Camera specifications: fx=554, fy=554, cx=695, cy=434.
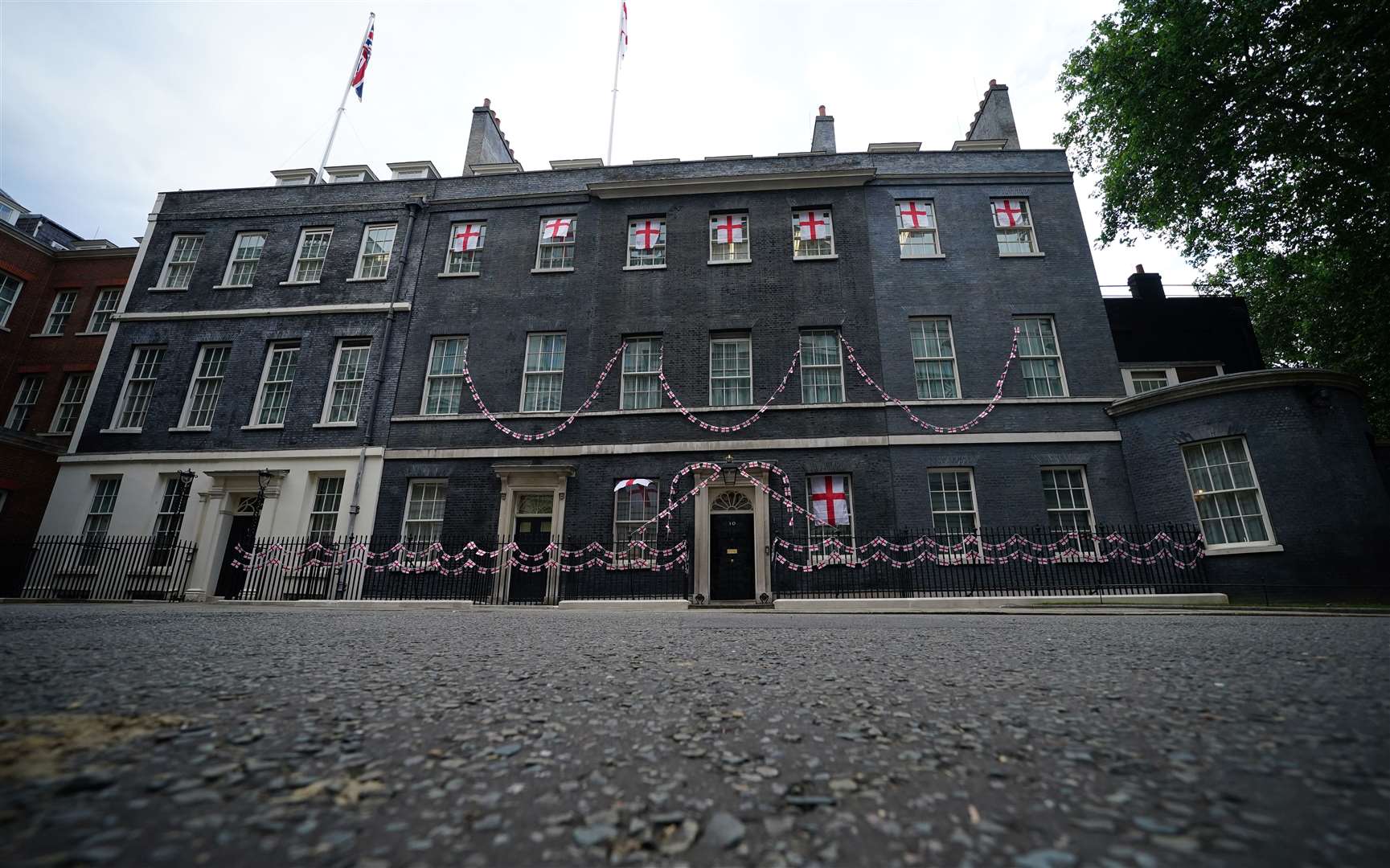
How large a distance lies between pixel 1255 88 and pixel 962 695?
1754 cm

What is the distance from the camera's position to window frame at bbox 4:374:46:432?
2078 centimetres

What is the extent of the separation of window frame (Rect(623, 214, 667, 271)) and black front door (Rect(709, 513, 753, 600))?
26.8 feet

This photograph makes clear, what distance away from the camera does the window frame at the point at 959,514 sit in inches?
539

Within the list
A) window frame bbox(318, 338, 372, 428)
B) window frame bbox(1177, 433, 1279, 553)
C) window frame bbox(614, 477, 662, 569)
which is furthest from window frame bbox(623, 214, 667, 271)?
window frame bbox(1177, 433, 1279, 553)

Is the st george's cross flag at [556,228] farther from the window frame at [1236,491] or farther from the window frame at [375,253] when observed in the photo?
the window frame at [1236,491]

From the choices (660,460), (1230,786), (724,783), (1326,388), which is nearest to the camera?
(1230,786)

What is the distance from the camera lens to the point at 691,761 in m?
2.01

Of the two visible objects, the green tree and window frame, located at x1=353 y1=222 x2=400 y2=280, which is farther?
window frame, located at x1=353 y1=222 x2=400 y2=280

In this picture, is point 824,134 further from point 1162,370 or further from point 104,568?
point 104,568

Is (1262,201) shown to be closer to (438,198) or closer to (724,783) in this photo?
(724,783)

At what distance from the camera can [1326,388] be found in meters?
12.1

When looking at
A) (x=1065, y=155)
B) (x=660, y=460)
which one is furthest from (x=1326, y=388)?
(x=660, y=460)

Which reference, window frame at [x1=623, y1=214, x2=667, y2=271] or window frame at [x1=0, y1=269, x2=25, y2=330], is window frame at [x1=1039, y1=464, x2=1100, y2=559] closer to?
window frame at [x1=623, y1=214, x2=667, y2=271]

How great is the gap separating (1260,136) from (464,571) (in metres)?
22.4
